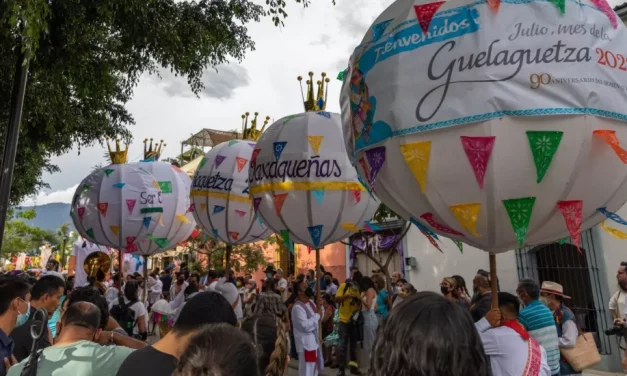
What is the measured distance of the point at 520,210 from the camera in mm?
2162

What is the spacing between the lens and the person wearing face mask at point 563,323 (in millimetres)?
4300

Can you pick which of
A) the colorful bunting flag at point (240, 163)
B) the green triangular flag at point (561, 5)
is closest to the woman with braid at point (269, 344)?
the green triangular flag at point (561, 5)

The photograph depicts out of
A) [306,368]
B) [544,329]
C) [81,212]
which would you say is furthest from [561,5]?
[81,212]

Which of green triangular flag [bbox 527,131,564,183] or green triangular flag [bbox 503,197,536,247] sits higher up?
green triangular flag [bbox 527,131,564,183]

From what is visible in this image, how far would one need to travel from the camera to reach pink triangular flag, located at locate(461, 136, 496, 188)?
2096mm

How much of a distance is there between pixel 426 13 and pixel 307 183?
2.69m

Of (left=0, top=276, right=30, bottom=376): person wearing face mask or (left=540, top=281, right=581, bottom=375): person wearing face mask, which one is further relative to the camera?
(left=540, top=281, right=581, bottom=375): person wearing face mask

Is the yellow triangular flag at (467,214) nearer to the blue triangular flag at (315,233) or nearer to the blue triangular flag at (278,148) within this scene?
the blue triangular flag at (315,233)

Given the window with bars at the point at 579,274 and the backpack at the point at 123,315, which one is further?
the window with bars at the point at 579,274

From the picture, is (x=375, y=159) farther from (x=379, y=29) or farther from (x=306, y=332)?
(x=306, y=332)

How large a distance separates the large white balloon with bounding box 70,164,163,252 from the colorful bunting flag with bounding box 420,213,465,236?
519 cm

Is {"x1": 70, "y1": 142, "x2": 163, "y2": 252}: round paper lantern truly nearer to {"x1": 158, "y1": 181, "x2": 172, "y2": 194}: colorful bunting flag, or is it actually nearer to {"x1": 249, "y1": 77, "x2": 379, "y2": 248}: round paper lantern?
{"x1": 158, "y1": 181, "x2": 172, "y2": 194}: colorful bunting flag

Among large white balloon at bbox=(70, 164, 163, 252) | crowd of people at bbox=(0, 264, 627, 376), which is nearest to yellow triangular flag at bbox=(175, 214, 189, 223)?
large white balloon at bbox=(70, 164, 163, 252)

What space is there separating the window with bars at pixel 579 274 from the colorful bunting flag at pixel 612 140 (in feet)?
19.6
